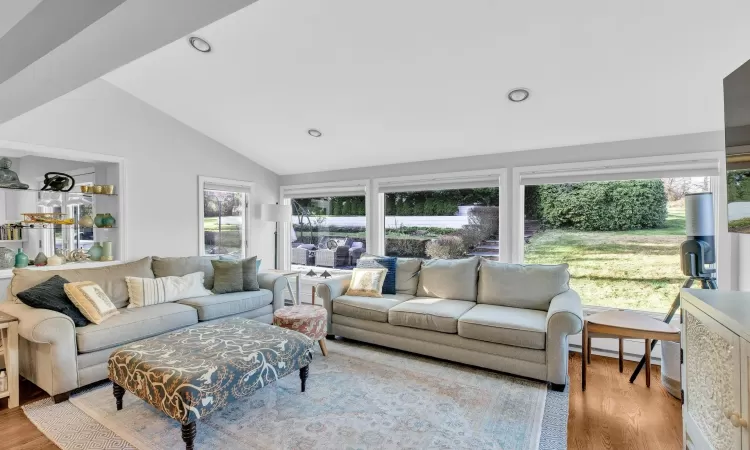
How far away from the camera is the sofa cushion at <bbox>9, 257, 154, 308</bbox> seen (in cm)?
298

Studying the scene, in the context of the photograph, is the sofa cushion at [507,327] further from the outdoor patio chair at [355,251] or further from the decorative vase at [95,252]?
the decorative vase at [95,252]

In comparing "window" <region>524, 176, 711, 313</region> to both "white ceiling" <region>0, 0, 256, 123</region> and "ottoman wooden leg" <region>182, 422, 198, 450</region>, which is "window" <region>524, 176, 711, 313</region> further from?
"white ceiling" <region>0, 0, 256, 123</region>

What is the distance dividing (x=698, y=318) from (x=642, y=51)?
172cm

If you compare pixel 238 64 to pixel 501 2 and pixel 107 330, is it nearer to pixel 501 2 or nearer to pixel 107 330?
pixel 501 2

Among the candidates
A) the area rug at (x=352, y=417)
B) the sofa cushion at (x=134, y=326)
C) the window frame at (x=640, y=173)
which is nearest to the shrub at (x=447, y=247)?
the window frame at (x=640, y=173)

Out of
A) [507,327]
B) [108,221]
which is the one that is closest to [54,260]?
[108,221]

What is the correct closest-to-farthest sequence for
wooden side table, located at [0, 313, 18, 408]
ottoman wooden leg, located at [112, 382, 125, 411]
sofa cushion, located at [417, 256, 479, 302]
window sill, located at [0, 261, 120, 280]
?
1. ottoman wooden leg, located at [112, 382, 125, 411]
2. wooden side table, located at [0, 313, 18, 408]
3. window sill, located at [0, 261, 120, 280]
4. sofa cushion, located at [417, 256, 479, 302]

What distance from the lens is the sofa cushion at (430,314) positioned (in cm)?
312

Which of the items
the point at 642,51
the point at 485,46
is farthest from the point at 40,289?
the point at 642,51

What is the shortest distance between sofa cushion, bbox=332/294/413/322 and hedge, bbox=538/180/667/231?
5.92ft

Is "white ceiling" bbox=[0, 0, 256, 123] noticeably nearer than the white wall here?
Yes

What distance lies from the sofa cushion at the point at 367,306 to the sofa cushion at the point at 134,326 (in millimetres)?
1379

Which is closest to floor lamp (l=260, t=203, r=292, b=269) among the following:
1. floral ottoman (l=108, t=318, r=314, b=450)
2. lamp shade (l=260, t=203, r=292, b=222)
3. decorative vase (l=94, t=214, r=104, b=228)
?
lamp shade (l=260, t=203, r=292, b=222)

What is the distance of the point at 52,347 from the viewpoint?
2.48 m
